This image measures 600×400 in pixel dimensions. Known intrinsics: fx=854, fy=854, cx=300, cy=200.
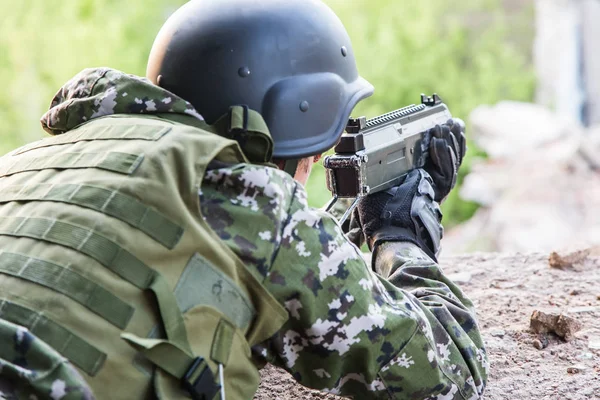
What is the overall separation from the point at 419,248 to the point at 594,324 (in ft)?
2.88

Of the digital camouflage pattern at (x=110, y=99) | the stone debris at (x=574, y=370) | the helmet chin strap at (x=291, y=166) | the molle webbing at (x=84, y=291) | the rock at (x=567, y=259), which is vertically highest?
the digital camouflage pattern at (x=110, y=99)

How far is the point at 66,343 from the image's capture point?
5.49 ft

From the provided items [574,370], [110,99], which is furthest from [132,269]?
[574,370]

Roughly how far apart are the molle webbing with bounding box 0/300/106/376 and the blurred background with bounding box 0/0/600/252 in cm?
452

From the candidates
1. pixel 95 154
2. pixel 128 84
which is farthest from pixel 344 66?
pixel 95 154

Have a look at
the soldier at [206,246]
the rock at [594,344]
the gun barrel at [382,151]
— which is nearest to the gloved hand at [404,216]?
the gun barrel at [382,151]

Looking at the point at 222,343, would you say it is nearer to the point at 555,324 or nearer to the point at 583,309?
the point at 555,324

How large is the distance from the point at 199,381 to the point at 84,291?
0.30m

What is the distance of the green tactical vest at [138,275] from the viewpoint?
170 centimetres

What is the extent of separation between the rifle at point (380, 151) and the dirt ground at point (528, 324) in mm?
669

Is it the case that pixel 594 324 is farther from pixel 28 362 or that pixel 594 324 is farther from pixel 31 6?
pixel 31 6

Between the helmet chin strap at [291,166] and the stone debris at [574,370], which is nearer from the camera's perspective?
the helmet chin strap at [291,166]

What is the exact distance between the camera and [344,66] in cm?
231

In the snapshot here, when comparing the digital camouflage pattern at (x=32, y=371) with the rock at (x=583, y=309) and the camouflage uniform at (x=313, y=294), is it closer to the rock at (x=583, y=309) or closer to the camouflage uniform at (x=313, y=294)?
the camouflage uniform at (x=313, y=294)
